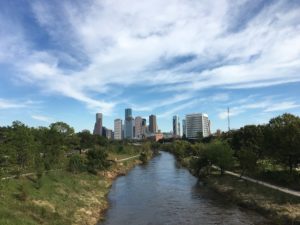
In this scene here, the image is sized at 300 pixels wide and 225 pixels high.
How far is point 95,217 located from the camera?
1681 inches

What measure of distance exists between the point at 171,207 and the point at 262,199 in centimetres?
1235

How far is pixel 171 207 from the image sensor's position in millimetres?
49250

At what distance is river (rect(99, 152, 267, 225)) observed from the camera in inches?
1625

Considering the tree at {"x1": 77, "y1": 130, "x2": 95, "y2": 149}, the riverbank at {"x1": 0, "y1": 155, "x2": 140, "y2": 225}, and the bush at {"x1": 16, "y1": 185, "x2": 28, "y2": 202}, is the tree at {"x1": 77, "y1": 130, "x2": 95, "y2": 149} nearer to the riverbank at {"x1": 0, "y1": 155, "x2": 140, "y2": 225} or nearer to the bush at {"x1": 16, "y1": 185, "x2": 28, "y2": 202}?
the riverbank at {"x1": 0, "y1": 155, "x2": 140, "y2": 225}

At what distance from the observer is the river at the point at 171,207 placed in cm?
4128

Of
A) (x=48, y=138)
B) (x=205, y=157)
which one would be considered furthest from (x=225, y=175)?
(x=48, y=138)

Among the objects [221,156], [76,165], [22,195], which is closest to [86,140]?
[76,165]

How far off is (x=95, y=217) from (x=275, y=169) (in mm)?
39599

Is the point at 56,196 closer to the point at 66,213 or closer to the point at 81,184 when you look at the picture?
the point at 66,213

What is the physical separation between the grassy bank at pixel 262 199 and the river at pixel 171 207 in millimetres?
1463

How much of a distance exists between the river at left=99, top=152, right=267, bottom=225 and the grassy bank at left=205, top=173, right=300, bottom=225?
1.46m

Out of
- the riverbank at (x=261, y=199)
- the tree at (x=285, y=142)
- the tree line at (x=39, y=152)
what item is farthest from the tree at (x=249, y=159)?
the tree line at (x=39, y=152)

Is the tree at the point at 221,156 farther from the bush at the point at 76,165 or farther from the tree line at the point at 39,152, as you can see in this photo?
the bush at the point at 76,165

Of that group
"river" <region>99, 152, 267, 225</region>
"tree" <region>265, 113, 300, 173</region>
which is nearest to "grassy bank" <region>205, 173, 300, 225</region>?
"river" <region>99, 152, 267, 225</region>
